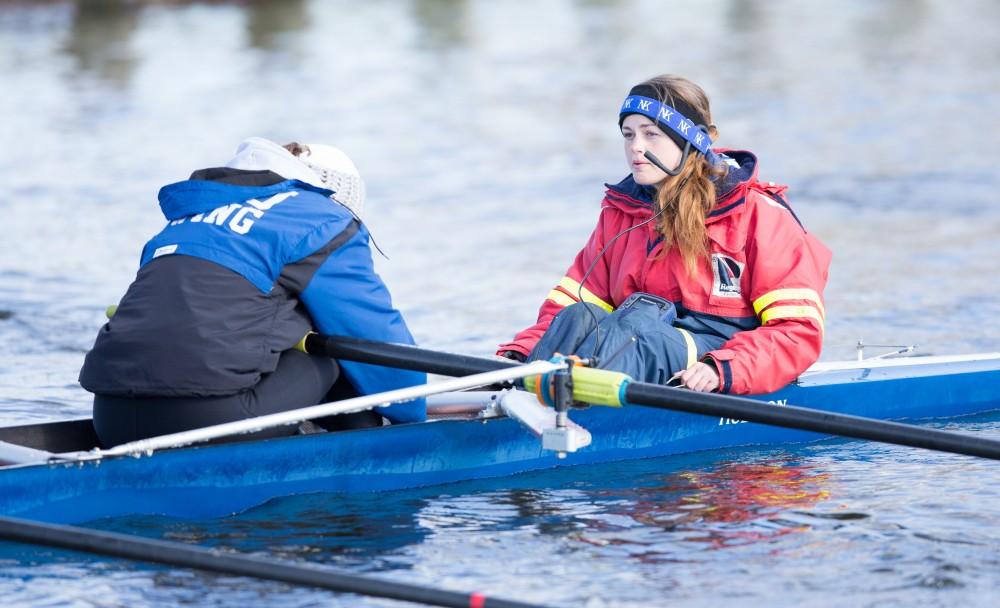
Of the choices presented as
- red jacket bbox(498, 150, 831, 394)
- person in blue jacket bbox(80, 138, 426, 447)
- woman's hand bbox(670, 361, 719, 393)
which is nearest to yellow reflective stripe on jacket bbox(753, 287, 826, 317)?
red jacket bbox(498, 150, 831, 394)

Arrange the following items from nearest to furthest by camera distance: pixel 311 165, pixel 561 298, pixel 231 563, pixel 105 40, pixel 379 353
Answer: pixel 231 563 → pixel 379 353 → pixel 311 165 → pixel 561 298 → pixel 105 40

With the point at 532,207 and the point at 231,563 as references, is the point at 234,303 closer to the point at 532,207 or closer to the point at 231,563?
the point at 231,563

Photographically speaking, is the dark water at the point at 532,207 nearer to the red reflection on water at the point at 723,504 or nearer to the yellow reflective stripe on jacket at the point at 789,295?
the red reflection on water at the point at 723,504

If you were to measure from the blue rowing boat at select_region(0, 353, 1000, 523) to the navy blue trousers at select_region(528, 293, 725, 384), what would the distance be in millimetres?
270

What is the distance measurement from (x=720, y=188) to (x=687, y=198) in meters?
0.16

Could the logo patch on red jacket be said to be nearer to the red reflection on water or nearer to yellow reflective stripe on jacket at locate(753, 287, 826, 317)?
yellow reflective stripe on jacket at locate(753, 287, 826, 317)

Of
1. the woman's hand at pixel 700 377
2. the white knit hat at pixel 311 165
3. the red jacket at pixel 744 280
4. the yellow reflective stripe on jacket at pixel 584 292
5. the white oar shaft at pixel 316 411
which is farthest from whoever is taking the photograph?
the yellow reflective stripe on jacket at pixel 584 292

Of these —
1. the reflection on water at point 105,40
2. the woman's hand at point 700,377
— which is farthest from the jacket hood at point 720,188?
the reflection on water at point 105,40

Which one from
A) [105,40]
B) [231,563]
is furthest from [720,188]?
[105,40]

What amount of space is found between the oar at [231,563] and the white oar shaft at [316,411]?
569 millimetres

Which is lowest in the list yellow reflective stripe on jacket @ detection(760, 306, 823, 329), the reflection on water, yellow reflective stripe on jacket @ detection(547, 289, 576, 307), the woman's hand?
the woman's hand

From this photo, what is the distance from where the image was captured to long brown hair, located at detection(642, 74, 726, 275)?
5.88 m

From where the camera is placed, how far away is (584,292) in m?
6.34

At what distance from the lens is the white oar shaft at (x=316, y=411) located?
15.9 feet
